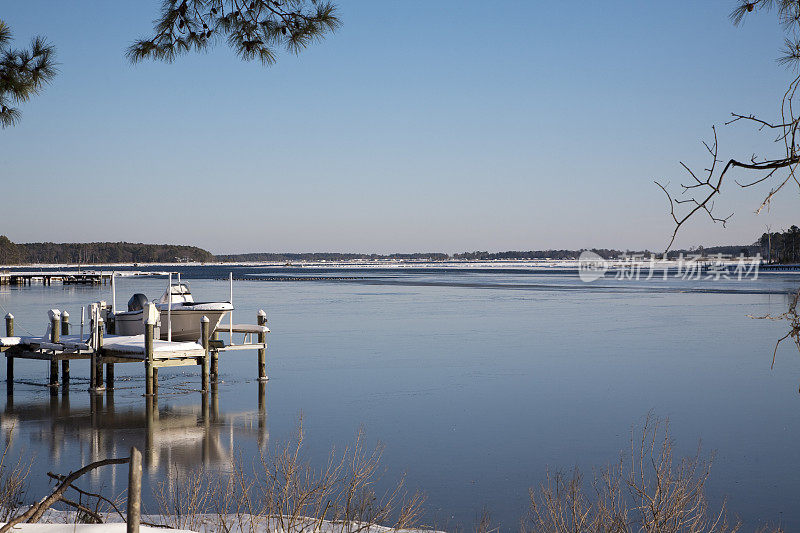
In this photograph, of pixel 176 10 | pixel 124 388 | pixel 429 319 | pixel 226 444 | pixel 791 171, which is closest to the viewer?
pixel 791 171

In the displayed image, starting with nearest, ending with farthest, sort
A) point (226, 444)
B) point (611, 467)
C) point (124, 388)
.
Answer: point (611, 467) → point (226, 444) → point (124, 388)

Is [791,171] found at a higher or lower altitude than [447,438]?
higher

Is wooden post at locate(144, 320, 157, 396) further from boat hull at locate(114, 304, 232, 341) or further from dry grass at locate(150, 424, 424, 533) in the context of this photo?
dry grass at locate(150, 424, 424, 533)

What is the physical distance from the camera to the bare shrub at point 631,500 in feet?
20.1

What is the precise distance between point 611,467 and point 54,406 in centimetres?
896

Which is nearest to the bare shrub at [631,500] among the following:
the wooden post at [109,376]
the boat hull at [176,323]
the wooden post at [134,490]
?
the wooden post at [134,490]

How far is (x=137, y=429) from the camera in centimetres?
1159

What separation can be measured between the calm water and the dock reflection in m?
0.04

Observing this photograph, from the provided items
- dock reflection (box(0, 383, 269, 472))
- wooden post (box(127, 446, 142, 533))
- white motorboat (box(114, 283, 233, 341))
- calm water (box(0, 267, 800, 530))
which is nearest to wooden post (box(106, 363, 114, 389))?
calm water (box(0, 267, 800, 530))

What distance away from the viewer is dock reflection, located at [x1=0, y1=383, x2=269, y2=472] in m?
10.2

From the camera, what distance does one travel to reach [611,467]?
9.57 m

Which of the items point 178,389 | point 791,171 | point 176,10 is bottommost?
point 178,389

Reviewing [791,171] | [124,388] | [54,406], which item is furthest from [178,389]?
[791,171]

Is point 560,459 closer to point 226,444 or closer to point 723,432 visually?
point 723,432
